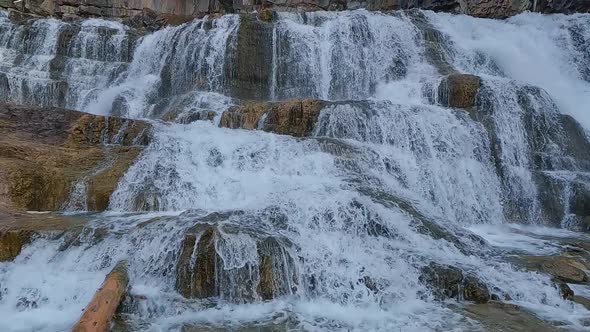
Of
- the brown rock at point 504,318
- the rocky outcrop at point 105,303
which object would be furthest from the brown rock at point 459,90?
the rocky outcrop at point 105,303

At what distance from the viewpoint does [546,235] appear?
987 centimetres

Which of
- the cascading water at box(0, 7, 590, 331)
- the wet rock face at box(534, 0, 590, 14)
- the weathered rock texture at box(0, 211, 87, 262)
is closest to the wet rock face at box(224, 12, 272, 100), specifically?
the cascading water at box(0, 7, 590, 331)

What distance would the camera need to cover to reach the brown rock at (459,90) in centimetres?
1351

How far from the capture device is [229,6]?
28766 mm

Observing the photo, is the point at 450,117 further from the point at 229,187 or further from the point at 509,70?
the point at 509,70

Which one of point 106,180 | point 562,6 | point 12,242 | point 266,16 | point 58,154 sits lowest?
point 12,242

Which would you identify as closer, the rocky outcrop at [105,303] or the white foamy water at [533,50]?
the rocky outcrop at [105,303]

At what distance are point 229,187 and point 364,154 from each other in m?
2.93

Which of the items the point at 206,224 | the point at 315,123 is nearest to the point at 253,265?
the point at 206,224

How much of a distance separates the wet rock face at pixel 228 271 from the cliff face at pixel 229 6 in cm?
2044

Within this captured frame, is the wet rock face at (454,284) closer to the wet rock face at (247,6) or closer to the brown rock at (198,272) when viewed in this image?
the brown rock at (198,272)

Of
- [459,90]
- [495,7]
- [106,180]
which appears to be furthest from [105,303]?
[495,7]

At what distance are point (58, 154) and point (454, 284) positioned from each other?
763cm

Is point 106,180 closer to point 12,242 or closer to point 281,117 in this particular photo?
point 12,242
